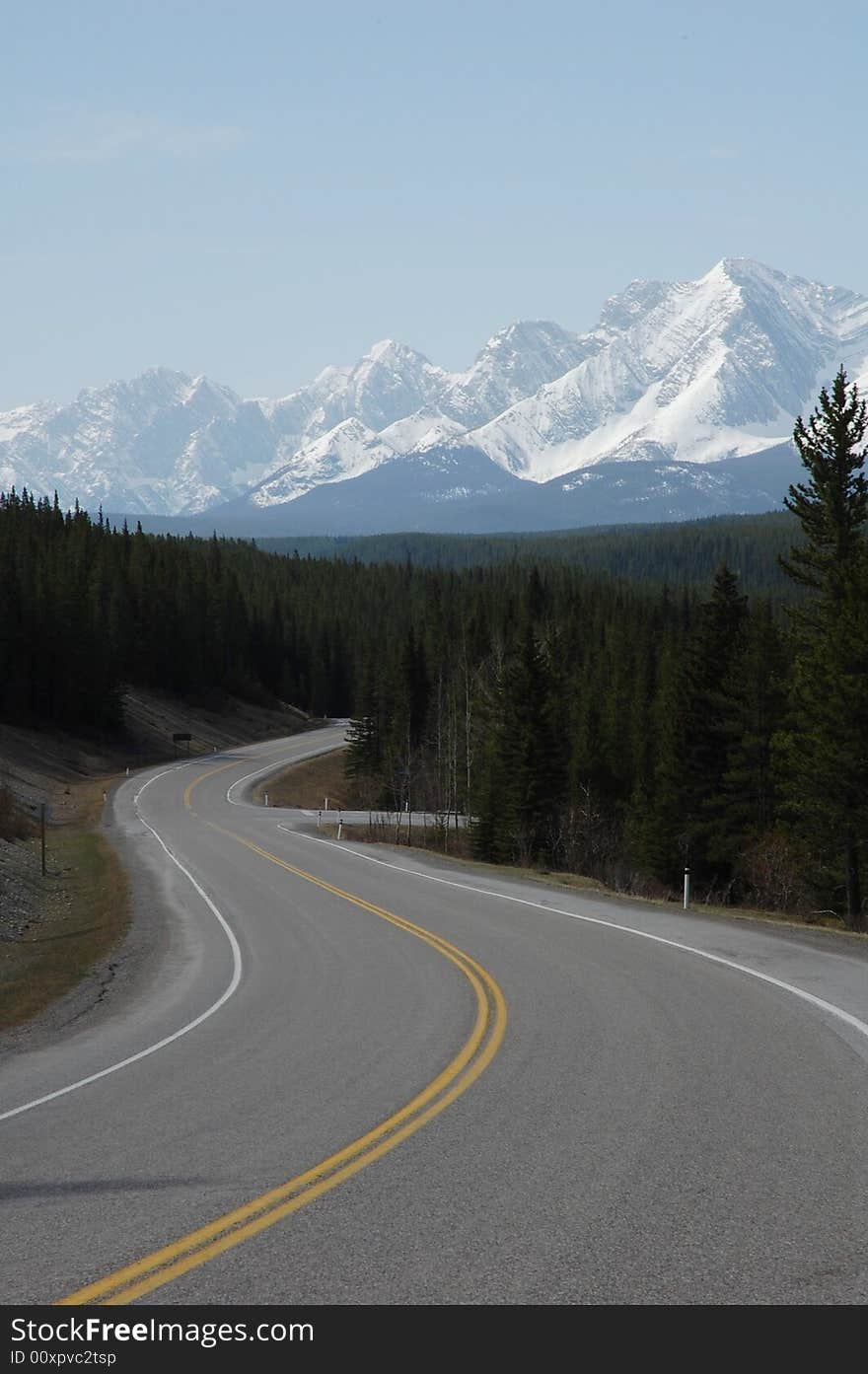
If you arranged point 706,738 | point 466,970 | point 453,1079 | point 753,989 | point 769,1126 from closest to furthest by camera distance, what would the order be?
point 769,1126
point 453,1079
point 753,989
point 466,970
point 706,738

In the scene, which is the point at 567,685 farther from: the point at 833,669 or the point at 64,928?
the point at 64,928

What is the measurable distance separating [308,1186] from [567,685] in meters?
81.5

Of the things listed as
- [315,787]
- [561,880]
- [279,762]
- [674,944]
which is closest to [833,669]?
[561,880]

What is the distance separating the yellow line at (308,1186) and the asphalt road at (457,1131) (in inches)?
1.0

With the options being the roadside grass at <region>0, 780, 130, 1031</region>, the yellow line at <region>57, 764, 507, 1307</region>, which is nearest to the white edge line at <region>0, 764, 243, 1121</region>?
the roadside grass at <region>0, 780, 130, 1031</region>

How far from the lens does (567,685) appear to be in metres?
88.9

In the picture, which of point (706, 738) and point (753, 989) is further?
point (706, 738)

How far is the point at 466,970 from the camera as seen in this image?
18.0 metres

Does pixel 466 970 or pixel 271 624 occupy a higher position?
pixel 271 624

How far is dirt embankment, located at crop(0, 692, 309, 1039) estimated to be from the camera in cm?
2056

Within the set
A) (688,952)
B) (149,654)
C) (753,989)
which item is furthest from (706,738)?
(149,654)

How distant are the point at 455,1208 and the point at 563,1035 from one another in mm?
5644
